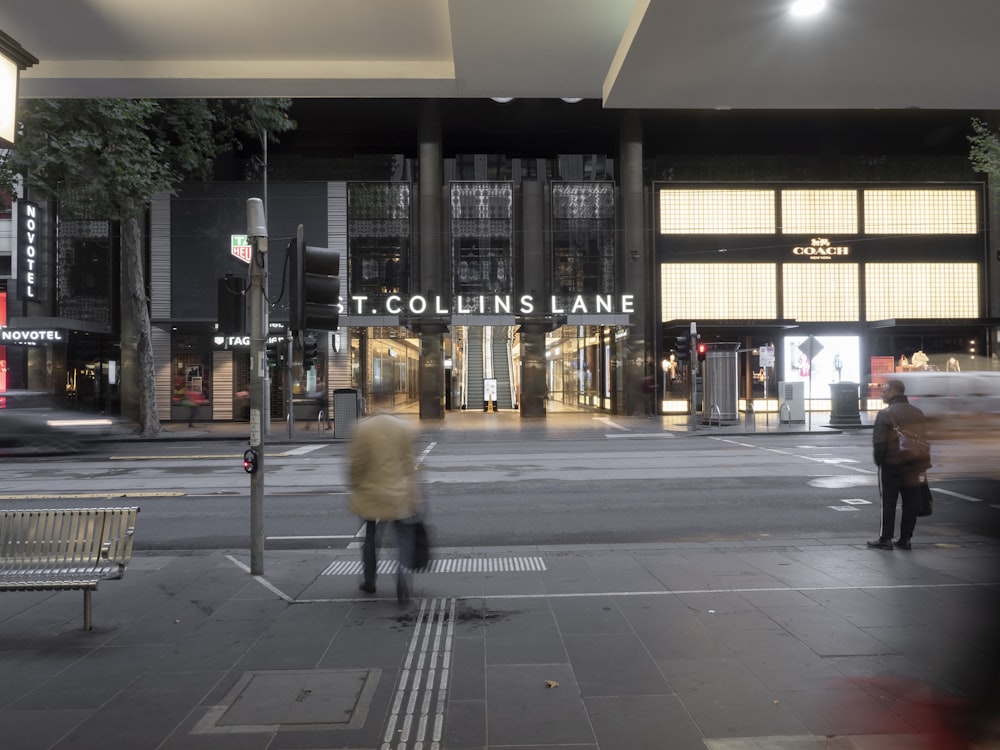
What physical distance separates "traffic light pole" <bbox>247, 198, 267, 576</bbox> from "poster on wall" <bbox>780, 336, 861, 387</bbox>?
29.8m

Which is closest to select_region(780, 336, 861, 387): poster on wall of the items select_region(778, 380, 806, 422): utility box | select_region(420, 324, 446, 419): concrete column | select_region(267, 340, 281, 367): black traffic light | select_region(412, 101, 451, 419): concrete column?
select_region(778, 380, 806, 422): utility box

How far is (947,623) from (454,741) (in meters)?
3.81

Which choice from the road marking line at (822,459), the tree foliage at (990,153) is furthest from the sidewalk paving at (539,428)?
the tree foliage at (990,153)

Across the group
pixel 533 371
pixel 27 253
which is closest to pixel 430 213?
pixel 533 371

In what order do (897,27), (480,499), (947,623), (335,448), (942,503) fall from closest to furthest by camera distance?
(897,27) → (947,623) → (942,503) → (480,499) → (335,448)

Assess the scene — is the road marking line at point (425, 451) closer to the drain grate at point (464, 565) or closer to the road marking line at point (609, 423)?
the road marking line at point (609, 423)

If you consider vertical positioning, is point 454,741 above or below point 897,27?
below

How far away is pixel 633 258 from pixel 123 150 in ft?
63.4

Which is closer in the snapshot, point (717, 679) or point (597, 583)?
point (717, 679)

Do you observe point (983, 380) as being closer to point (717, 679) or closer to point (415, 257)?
point (717, 679)

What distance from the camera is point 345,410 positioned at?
954 inches

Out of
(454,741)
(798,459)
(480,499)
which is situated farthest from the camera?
(798,459)

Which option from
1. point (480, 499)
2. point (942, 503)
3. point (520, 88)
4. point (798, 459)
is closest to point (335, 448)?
point (480, 499)

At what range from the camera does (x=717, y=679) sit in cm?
438
